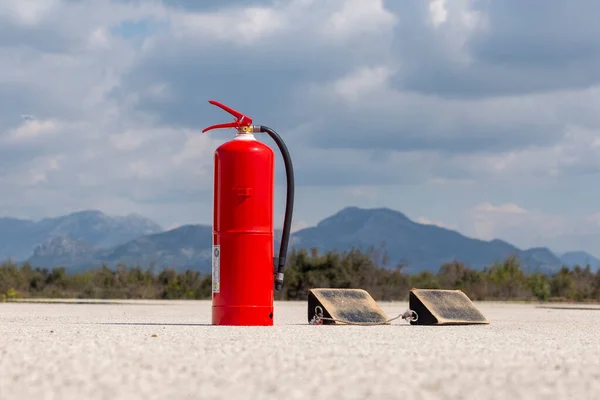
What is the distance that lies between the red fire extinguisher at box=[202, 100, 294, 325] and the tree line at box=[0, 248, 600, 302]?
79.8 ft

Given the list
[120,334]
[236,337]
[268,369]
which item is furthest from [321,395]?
[120,334]

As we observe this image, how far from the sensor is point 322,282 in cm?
3956

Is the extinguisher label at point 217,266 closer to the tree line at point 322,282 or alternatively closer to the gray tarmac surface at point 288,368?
the gray tarmac surface at point 288,368

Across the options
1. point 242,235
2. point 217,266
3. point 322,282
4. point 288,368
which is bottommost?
point 288,368

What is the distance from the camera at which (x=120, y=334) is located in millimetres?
11062

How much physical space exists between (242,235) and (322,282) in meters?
26.0

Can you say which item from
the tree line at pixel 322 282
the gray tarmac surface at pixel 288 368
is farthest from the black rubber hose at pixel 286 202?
the tree line at pixel 322 282

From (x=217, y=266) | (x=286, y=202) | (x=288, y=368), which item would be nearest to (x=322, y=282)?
(x=286, y=202)

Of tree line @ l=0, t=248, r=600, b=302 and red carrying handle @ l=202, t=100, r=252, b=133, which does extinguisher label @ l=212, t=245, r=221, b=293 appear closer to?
red carrying handle @ l=202, t=100, r=252, b=133

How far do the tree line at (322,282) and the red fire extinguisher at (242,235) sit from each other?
24.3 metres

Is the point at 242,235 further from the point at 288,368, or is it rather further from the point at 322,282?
the point at 322,282

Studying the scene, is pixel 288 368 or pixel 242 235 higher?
pixel 242 235

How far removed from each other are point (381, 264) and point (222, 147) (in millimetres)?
29852

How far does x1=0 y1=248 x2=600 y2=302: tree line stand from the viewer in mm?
39812
